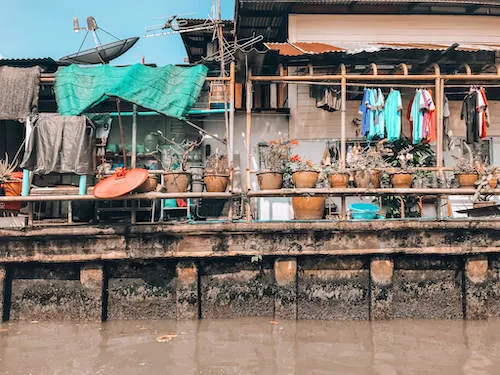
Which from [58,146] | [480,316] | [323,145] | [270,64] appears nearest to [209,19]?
[270,64]

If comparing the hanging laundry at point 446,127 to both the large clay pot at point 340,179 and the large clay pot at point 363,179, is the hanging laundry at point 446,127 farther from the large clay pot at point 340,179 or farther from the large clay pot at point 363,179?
the large clay pot at point 340,179

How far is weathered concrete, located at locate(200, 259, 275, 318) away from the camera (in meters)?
7.64

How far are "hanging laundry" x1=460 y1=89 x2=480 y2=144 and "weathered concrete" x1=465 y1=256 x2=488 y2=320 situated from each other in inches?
183

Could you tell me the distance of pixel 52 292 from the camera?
7723mm

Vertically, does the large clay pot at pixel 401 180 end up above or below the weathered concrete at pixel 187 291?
above

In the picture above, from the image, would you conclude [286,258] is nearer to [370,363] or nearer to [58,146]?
[370,363]

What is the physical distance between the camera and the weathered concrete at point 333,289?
25.0ft

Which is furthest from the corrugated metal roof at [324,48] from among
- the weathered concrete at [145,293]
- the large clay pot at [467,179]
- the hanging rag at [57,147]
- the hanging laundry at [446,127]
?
the weathered concrete at [145,293]

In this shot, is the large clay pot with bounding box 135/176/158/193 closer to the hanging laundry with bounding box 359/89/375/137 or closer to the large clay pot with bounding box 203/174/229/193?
the large clay pot with bounding box 203/174/229/193

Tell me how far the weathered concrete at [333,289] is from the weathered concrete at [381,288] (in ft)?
0.41

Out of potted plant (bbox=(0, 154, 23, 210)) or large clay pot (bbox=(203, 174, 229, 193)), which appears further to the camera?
potted plant (bbox=(0, 154, 23, 210))

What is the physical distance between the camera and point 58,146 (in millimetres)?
8336

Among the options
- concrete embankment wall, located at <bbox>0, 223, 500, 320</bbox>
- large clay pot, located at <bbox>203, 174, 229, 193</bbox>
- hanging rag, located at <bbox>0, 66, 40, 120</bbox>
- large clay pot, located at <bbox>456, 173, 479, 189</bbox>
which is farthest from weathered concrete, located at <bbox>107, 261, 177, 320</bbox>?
large clay pot, located at <bbox>456, 173, 479, 189</bbox>

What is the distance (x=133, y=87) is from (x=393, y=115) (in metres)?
5.94
